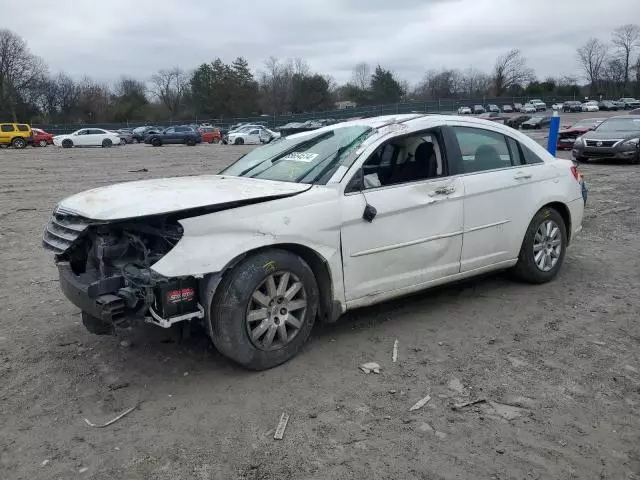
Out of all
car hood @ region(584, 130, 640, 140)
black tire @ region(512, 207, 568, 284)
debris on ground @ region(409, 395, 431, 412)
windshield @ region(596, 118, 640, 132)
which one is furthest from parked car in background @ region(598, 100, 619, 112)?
debris on ground @ region(409, 395, 431, 412)

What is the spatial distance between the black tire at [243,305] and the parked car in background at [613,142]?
16.3 metres

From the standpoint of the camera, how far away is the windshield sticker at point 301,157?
455 cm

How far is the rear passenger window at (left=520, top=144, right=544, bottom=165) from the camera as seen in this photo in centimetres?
542

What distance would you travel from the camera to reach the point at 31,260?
22.6ft

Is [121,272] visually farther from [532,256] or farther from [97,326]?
[532,256]

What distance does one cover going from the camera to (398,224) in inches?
170

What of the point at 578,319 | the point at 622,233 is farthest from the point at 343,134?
the point at 622,233

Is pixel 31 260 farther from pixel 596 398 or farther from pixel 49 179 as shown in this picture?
pixel 49 179

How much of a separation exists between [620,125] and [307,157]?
56.8 ft

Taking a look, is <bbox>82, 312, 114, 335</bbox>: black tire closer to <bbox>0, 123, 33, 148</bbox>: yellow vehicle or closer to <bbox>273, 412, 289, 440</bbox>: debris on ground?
<bbox>273, 412, 289, 440</bbox>: debris on ground

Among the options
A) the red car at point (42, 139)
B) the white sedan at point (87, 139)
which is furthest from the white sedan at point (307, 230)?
the red car at point (42, 139)

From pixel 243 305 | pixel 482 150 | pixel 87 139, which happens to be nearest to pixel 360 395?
pixel 243 305

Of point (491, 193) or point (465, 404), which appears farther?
point (491, 193)

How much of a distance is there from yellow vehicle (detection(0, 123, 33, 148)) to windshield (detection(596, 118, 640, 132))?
34413mm
